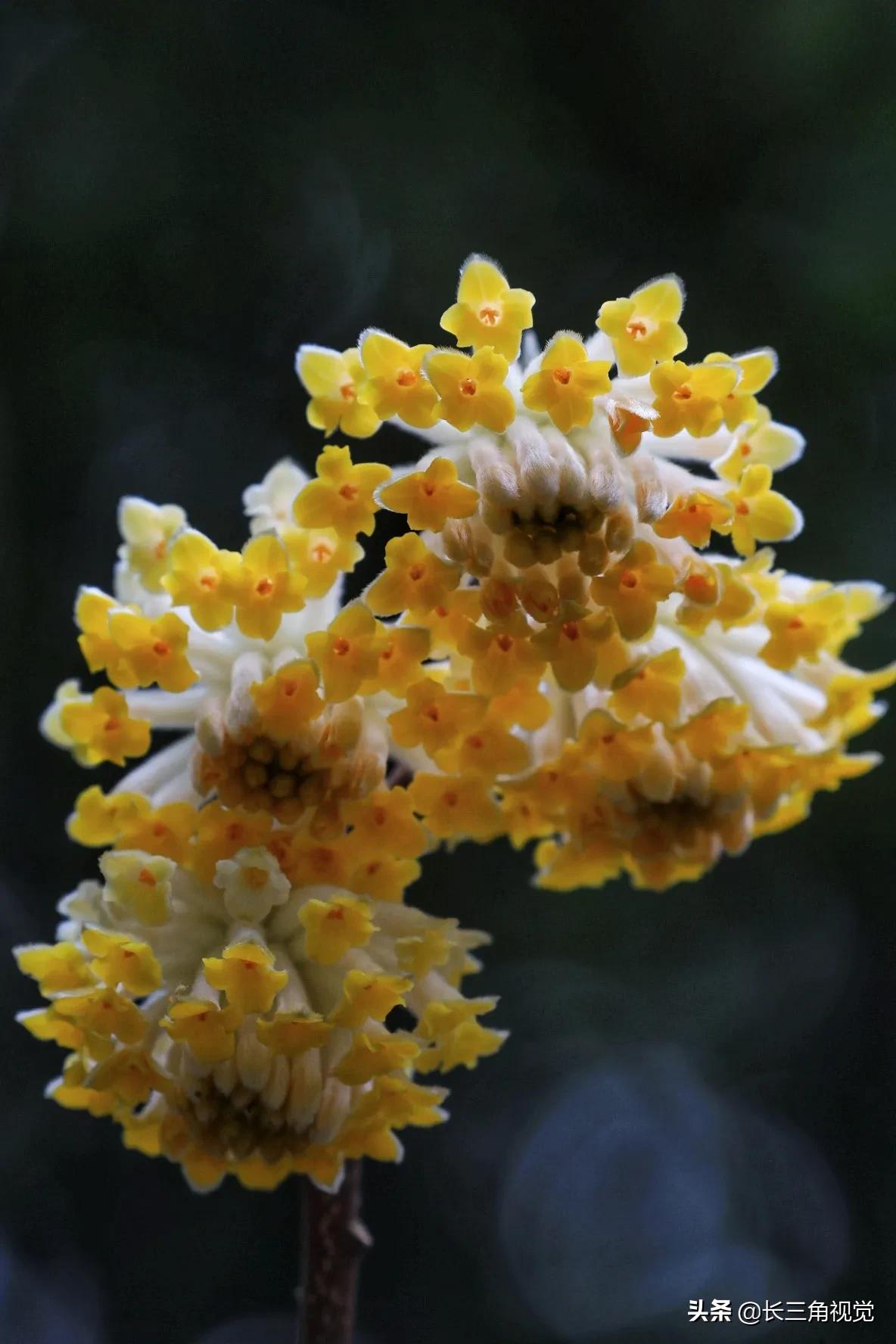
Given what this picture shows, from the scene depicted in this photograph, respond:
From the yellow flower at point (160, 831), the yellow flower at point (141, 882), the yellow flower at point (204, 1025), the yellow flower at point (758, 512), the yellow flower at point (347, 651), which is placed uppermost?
the yellow flower at point (758, 512)

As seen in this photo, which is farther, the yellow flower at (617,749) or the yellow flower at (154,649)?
the yellow flower at (617,749)

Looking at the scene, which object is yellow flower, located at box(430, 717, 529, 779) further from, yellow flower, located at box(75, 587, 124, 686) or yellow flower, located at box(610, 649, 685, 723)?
yellow flower, located at box(75, 587, 124, 686)

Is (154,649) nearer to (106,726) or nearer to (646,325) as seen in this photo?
(106,726)

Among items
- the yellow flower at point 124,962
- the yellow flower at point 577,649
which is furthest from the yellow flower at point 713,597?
the yellow flower at point 124,962

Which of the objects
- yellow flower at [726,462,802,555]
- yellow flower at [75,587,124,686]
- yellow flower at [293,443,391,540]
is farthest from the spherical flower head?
yellow flower at [726,462,802,555]

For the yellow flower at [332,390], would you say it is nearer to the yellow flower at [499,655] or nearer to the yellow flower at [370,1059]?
the yellow flower at [499,655]
